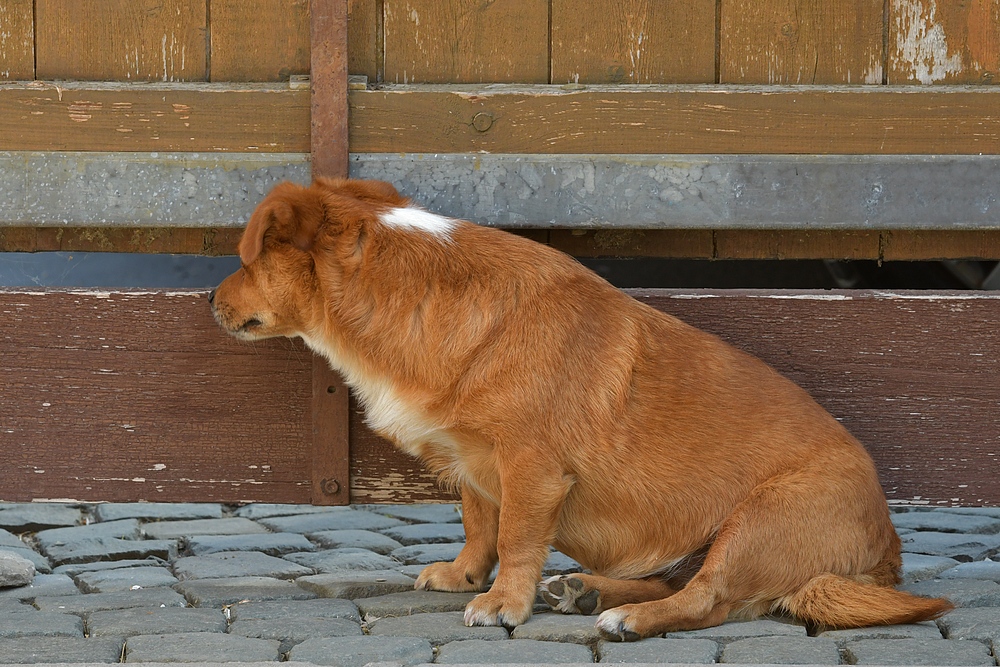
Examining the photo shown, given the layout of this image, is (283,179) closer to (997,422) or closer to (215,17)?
(215,17)

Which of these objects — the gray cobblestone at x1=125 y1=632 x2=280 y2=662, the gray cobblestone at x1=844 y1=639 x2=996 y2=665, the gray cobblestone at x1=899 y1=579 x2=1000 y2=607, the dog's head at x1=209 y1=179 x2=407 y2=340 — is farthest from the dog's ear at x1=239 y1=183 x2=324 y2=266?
the gray cobblestone at x1=899 y1=579 x2=1000 y2=607

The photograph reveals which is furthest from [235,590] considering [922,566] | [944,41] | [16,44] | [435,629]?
[944,41]

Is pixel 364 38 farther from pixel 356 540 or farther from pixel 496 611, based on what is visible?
pixel 356 540

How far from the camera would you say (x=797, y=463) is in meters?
3.39

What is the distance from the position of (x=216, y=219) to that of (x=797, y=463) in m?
1.99

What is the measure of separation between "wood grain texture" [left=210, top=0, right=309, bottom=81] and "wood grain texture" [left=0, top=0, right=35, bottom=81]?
595 mm

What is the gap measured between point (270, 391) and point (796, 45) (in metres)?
2.13

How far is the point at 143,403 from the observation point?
406 centimetres

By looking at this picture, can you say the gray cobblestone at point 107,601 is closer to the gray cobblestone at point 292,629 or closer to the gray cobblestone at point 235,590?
the gray cobblestone at point 235,590

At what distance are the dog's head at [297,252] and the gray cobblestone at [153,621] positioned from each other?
85 cm

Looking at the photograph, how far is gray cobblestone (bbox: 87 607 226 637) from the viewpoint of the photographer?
318cm

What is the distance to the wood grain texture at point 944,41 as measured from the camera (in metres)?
3.94

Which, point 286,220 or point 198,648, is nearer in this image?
point 198,648

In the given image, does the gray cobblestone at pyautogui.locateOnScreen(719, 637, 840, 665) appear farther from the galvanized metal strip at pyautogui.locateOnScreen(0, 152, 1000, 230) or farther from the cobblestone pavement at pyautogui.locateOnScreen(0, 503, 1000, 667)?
the galvanized metal strip at pyautogui.locateOnScreen(0, 152, 1000, 230)
